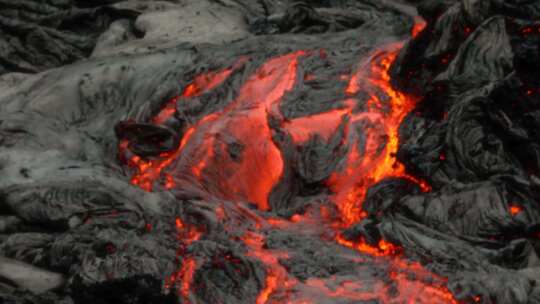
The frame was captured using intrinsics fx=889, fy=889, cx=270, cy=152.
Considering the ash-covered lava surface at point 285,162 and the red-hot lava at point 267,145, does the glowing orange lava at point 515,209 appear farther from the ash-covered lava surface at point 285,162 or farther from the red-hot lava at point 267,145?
the red-hot lava at point 267,145

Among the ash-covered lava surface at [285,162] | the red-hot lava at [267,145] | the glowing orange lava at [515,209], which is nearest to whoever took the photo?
the ash-covered lava surface at [285,162]

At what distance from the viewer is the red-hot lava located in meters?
4.66

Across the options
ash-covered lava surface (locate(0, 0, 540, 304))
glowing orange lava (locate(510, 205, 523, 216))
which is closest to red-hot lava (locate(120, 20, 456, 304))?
ash-covered lava surface (locate(0, 0, 540, 304))

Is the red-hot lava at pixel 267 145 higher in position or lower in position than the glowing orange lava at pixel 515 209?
lower

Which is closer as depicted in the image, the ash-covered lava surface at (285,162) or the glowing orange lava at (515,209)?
the ash-covered lava surface at (285,162)

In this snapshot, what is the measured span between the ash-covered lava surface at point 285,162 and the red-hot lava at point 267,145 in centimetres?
1

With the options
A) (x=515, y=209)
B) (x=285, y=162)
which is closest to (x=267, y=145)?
(x=285, y=162)

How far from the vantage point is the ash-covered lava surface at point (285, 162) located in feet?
12.6

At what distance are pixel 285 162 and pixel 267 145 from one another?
0.15 m

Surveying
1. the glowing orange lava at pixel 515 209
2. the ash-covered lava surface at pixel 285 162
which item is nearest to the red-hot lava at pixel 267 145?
the ash-covered lava surface at pixel 285 162

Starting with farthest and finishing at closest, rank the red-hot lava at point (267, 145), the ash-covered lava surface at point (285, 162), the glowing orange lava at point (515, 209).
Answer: the red-hot lava at point (267, 145)
the glowing orange lava at point (515, 209)
the ash-covered lava surface at point (285, 162)

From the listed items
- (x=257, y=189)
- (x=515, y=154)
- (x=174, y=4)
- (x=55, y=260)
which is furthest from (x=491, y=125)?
(x=174, y=4)

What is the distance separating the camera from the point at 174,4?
6633mm

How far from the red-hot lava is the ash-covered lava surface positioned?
0.01 m
